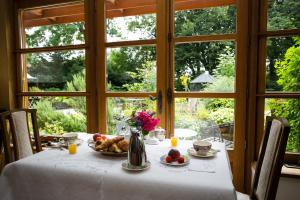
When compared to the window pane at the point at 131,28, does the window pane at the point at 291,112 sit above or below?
below

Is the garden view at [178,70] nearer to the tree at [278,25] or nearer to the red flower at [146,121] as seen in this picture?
the tree at [278,25]

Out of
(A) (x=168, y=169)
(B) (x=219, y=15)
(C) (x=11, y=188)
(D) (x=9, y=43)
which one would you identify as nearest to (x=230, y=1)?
(B) (x=219, y=15)

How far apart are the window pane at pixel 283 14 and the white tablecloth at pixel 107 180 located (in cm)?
124

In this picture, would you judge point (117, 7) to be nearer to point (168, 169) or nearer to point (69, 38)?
point (69, 38)

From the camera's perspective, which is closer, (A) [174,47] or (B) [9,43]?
(A) [174,47]

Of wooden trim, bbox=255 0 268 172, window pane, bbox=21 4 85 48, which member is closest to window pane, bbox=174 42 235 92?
wooden trim, bbox=255 0 268 172

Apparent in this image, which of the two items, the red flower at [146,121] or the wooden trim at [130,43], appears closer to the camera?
the red flower at [146,121]

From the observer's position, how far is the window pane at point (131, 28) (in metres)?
2.33

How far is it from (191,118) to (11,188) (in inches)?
61.4

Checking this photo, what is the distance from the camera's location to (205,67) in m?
2.19

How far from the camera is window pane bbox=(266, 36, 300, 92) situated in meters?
1.93

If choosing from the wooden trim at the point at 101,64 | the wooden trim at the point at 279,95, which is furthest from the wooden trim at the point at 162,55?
the wooden trim at the point at 279,95

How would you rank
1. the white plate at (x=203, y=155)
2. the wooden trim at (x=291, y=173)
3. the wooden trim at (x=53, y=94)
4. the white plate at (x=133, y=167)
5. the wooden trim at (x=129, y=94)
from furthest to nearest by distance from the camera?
the wooden trim at (x=53, y=94)
the wooden trim at (x=129, y=94)
the wooden trim at (x=291, y=173)
the white plate at (x=203, y=155)
the white plate at (x=133, y=167)

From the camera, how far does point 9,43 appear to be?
112 inches
